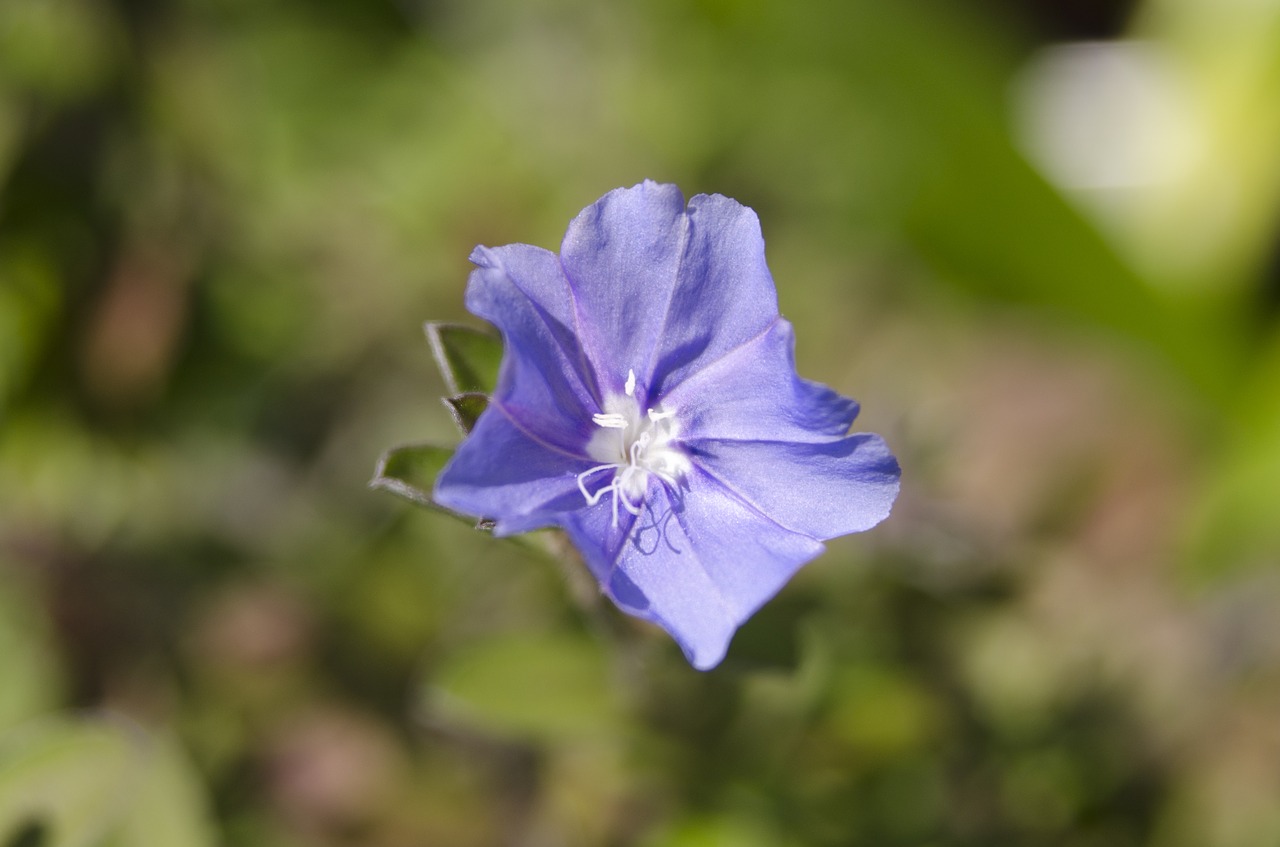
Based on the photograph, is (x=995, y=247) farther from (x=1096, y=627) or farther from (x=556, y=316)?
(x=556, y=316)

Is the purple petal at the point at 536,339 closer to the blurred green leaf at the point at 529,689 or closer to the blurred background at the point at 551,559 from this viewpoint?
→ the blurred background at the point at 551,559

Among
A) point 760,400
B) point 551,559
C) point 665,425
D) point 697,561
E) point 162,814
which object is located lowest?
point 162,814

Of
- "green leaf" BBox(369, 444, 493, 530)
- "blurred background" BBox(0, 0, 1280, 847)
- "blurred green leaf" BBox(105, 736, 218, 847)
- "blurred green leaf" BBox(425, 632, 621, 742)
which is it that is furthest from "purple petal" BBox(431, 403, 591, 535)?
"blurred green leaf" BBox(105, 736, 218, 847)

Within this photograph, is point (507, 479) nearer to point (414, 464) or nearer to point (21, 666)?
point (414, 464)

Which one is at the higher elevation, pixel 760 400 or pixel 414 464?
pixel 760 400

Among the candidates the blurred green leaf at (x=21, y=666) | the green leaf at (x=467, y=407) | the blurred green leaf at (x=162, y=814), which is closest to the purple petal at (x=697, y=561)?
the green leaf at (x=467, y=407)

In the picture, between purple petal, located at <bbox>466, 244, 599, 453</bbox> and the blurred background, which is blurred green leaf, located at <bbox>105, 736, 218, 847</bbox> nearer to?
the blurred background

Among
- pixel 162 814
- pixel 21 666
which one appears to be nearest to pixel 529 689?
pixel 162 814
